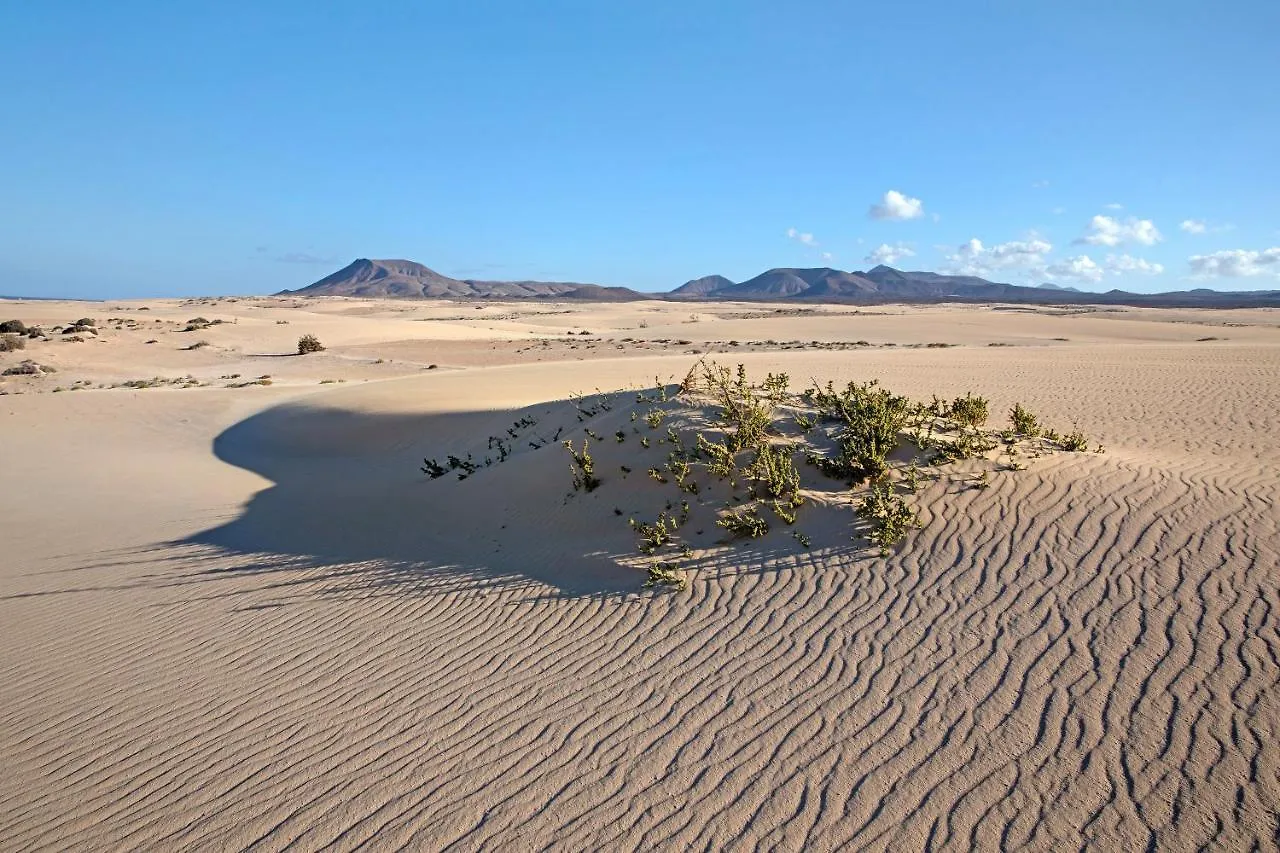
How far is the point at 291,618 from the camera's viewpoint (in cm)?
619

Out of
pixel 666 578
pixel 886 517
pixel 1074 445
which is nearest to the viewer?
pixel 666 578

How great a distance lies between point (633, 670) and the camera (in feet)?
16.0

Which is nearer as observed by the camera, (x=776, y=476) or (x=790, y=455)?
(x=776, y=476)

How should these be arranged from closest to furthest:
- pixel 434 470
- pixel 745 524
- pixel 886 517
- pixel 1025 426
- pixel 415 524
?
pixel 886 517 → pixel 745 524 → pixel 1025 426 → pixel 415 524 → pixel 434 470

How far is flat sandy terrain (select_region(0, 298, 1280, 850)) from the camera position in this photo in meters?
3.58

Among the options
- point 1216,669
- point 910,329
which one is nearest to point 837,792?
point 1216,669

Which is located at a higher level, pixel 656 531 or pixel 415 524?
pixel 656 531

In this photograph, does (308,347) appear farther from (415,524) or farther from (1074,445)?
(1074,445)

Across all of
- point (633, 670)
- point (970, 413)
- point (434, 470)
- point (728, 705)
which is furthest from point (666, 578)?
point (434, 470)

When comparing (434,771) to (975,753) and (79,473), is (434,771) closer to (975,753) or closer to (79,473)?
(975,753)

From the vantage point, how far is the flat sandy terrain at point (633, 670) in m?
3.58

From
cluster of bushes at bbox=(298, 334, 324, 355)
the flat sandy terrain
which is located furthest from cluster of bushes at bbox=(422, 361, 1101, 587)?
cluster of bushes at bbox=(298, 334, 324, 355)

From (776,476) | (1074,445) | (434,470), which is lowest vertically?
(434,470)

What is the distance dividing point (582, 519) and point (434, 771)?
3956mm
